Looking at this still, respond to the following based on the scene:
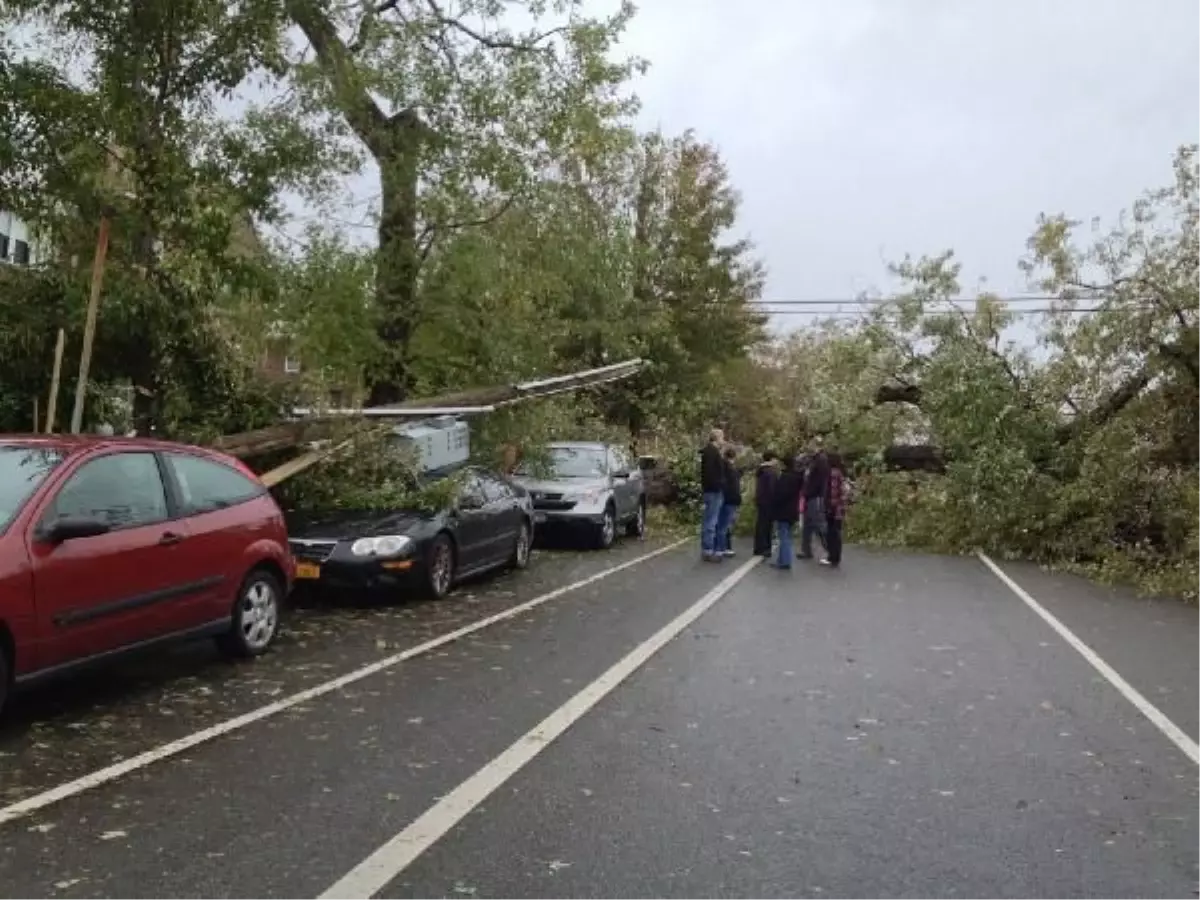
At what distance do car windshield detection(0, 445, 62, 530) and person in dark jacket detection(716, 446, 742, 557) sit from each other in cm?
1057

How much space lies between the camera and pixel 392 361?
16266 mm

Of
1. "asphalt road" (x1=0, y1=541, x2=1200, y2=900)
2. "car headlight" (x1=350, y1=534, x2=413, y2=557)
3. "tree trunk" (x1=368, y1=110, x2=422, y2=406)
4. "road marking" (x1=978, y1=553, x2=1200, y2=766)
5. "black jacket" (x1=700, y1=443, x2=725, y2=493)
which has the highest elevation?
"tree trunk" (x1=368, y1=110, x2=422, y2=406)

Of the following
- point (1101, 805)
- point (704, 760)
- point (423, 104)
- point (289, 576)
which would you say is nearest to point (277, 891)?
point (704, 760)

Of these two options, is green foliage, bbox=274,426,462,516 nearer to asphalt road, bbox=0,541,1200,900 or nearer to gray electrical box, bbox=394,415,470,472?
gray electrical box, bbox=394,415,470,472

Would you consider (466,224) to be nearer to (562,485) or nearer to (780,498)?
(562,485)

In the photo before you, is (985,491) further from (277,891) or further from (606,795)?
(277,891)

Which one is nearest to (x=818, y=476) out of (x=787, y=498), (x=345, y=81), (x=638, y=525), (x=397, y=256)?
(x=787, y=498)

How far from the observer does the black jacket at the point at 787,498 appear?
621 inches

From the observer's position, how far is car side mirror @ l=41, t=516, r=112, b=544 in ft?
20.8

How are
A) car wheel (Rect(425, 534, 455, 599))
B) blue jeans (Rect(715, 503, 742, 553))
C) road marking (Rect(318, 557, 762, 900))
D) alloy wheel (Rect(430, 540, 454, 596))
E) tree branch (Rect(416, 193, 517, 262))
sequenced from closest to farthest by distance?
road marking (Rect(318, 557, 762, 900))
car wheel (Rect(425, 534, 455, 599))
alloy wheel (Rect(430, 540, 454, 596))
tree branch (Rect(416, 193, 517, 262))
blue jeans (Rect(715, 503, 742, 553))

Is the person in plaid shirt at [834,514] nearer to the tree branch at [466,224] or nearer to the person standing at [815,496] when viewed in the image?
the person standing at [815,496]

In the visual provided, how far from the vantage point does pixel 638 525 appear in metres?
20.8

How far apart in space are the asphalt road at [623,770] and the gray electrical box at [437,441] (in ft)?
10.4

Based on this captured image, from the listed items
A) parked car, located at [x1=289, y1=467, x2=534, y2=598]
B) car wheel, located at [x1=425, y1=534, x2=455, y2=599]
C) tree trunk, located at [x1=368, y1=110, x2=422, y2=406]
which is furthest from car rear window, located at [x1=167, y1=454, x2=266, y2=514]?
tree trunk, located at [x1=368, y1=110, x2=422, y2=406]
